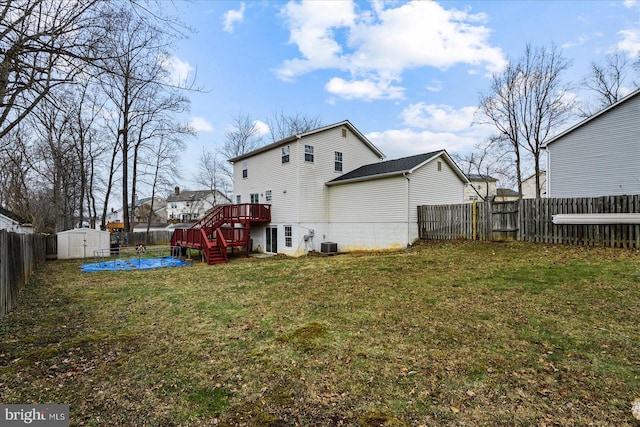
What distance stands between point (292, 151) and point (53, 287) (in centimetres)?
1203

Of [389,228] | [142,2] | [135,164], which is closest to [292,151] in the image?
[389,228]

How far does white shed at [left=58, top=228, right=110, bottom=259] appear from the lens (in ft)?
59.5

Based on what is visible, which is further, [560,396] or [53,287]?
[53,287]

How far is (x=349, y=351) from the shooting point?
4449mm

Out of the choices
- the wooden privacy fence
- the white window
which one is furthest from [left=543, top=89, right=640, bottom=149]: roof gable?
the white window

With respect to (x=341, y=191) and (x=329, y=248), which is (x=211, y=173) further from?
(x=329, y=248)

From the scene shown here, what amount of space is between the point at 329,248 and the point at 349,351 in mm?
12879

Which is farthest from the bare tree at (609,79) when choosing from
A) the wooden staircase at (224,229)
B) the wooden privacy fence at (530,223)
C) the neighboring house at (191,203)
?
the neighboring house at (191,203)

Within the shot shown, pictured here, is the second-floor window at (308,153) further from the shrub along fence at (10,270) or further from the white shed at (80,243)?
the white shed at (80,243)

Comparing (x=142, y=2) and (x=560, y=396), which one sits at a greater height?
(x=142, y=2)

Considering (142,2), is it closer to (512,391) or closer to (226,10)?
(226,10)

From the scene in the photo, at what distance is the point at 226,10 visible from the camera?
228 inches

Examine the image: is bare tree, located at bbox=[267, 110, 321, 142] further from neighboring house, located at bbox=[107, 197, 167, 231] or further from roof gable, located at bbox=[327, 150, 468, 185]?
neighboring house, located at bbox=[107, 197, 167, 231]

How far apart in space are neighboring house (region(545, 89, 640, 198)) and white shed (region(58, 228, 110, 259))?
88.5 feet
